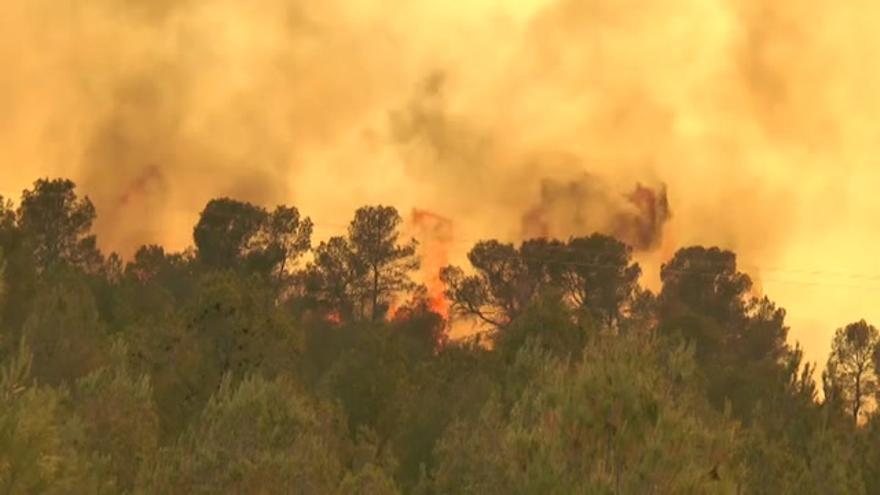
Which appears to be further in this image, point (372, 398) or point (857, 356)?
point (857, 356)

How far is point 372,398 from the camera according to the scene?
6438 cm

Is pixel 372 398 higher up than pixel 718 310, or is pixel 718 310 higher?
pixel 718 310

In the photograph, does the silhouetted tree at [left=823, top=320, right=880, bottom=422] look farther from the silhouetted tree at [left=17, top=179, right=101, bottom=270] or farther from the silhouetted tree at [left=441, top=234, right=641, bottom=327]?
the silhouetted tree at [left=17, top=179, right=101, bottom=270]

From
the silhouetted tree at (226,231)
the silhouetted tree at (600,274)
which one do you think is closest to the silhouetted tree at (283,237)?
the silhouetted tree at (226,231)

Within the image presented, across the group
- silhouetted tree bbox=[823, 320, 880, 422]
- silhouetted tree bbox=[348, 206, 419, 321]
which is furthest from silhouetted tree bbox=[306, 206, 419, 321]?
silhouetted tree bbox=[823, 320, 880, 422]

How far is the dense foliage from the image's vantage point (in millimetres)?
22859

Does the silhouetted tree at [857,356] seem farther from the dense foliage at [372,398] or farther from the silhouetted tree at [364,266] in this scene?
the silhouetted tree at [364,266]

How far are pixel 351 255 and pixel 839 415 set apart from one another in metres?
92.5

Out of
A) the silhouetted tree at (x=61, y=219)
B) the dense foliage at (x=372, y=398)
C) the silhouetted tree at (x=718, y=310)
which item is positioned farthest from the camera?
the silhouetted tree at (x=61, y=219)

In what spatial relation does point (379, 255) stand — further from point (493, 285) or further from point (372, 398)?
point (372, 398)

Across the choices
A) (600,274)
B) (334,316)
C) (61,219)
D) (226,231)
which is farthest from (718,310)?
(61,219)

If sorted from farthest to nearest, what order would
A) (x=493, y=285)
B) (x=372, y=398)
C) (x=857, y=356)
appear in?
1. (x=493, y=285)
2. (x=857, y=356)
3. (x=372, y=398)

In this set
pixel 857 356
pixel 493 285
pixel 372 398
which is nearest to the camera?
pixel 372 398

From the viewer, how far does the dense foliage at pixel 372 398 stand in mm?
22859
